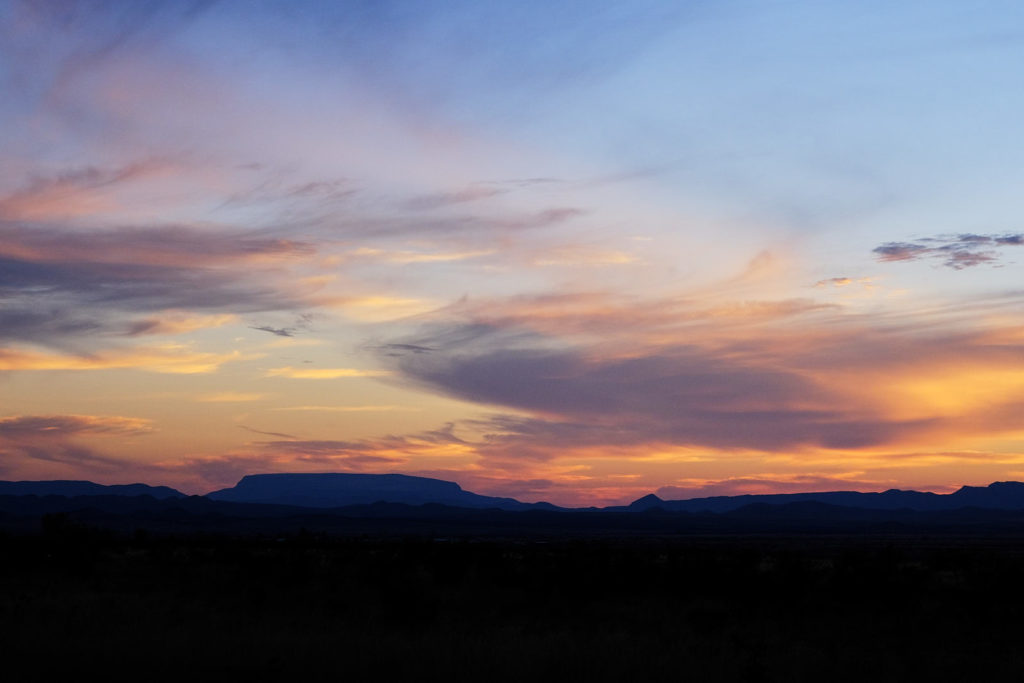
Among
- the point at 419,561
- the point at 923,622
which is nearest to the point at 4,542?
the point at 419,561

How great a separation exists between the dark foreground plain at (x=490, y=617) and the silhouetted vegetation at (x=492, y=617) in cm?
6

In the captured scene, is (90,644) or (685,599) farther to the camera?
(685,599)

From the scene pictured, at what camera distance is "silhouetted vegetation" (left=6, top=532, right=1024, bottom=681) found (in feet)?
46.4

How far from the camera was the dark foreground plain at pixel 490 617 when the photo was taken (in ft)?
46.2

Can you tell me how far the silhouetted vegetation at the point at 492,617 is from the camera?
14.1 meters

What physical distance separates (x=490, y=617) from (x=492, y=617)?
9 centimetres

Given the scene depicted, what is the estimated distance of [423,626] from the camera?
20188 mm

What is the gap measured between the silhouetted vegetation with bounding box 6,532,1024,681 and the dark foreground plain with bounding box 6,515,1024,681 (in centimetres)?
6

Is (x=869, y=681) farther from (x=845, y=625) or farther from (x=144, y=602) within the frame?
(x=144, y=602)

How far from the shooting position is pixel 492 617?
75.4ft

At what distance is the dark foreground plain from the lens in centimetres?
1409

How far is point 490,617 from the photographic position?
22906 mm

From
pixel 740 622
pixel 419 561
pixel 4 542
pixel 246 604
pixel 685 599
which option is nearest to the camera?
pixel 740 622

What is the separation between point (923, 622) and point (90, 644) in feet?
60.5
